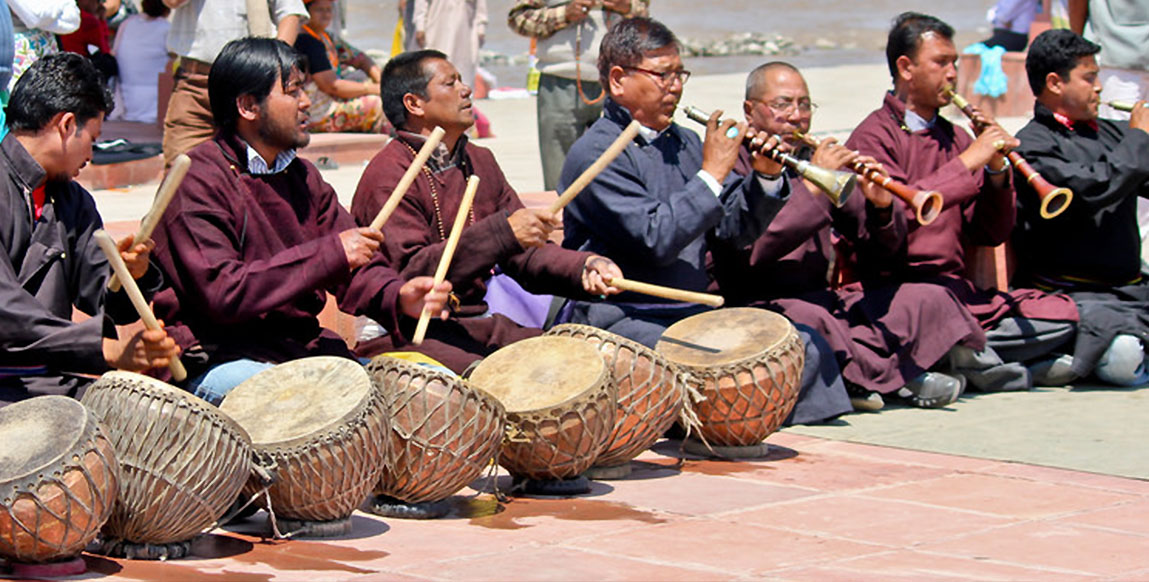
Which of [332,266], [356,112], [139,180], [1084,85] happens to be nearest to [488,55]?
[356,112]

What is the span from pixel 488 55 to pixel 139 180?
14455 millimetres

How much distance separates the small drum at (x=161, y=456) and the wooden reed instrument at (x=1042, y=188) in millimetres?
3615

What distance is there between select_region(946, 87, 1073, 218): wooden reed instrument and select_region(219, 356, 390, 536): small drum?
3.19 metres

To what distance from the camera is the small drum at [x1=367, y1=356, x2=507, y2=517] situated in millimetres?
4570

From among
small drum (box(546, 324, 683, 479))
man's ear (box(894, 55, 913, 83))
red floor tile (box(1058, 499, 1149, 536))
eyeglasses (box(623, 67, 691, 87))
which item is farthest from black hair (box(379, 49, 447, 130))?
red floor tile (box(1058, 499, 1149, 536))

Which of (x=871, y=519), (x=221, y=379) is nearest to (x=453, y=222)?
(x=221, y=379)

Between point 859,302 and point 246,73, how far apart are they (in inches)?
105

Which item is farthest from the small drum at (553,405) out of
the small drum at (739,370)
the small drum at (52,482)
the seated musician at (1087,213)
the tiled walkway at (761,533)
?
the seated musician at (1087,213)

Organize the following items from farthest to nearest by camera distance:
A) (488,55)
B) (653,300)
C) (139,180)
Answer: (488,55) < (139,180) < (653,300)

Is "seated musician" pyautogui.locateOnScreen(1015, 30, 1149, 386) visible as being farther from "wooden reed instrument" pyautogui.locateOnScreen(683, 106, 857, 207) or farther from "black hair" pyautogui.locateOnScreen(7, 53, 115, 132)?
"black hair" pyautogui.locateOnScreen(7, 53, 115, 132)

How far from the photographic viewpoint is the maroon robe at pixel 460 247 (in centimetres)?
538

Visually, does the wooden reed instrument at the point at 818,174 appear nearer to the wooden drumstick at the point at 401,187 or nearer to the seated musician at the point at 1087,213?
the wooden drumstick at the point at 401,187

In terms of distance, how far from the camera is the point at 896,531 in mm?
4594

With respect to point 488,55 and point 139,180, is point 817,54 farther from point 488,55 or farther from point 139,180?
point 139,180
